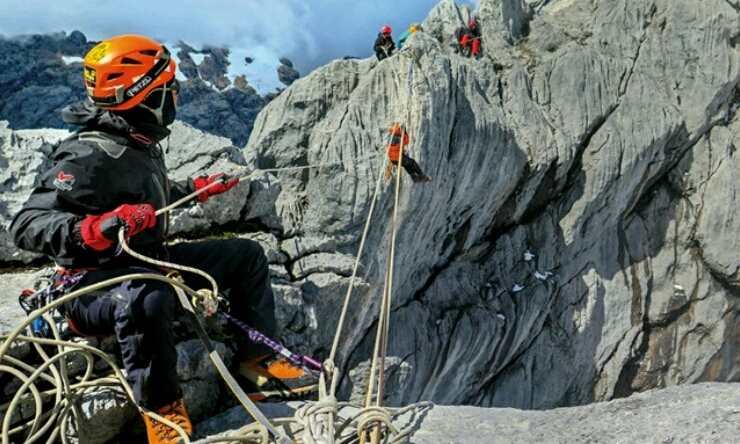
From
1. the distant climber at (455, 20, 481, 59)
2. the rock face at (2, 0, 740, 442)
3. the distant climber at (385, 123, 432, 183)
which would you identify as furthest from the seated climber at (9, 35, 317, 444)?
the distant climber at (455, 20, 481, 59)

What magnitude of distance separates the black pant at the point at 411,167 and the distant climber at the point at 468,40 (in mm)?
7048

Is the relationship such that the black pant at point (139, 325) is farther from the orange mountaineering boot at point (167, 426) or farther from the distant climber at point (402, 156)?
the distant climber at point (402, 156)

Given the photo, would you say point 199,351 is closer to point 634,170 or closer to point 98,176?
point 98,176

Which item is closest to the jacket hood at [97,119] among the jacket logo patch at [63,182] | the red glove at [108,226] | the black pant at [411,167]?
the jacket logo patch at [63,182]

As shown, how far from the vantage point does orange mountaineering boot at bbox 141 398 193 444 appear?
4.25m

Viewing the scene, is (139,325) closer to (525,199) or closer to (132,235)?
(132,235)

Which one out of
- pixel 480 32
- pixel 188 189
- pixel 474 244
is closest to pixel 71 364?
pixel 188 189

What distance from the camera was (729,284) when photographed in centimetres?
1748

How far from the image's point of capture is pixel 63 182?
4.50 meters

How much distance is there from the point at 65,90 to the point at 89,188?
4013 inches

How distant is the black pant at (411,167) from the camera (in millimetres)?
10190

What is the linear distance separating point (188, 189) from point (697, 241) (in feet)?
54.1

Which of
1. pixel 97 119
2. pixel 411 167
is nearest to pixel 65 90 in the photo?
pixel 411 167

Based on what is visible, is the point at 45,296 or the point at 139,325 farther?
the point at 45,296
